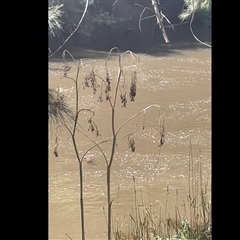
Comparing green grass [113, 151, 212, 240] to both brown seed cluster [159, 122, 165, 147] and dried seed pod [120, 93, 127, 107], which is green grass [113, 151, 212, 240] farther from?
dried seed pod [120, 93, 127, 107]

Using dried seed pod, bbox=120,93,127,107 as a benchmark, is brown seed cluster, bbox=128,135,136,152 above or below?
below

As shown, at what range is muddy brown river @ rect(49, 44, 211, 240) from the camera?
1374 millimetres

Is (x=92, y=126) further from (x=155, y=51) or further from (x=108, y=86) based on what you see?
(x=155, y=51)

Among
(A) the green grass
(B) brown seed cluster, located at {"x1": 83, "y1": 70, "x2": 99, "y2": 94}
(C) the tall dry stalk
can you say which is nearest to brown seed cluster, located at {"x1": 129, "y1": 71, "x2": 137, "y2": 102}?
(C) the tall dry stalk

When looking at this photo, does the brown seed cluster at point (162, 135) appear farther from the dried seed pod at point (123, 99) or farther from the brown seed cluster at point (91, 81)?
the brown seed cluster at point (91, 81)

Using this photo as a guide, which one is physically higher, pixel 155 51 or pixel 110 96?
pixel 155 51

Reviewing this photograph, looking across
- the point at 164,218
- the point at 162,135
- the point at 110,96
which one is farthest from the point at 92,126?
the point at 164,218

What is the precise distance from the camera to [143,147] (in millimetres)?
1458

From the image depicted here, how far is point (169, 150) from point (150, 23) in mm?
438

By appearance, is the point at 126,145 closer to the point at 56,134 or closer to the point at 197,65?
the point at 56,134

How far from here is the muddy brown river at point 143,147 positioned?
4.51ft

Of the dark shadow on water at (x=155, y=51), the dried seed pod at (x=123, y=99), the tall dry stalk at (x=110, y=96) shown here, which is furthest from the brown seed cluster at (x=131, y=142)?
the dark shadow on water at (x=155, y=51)
